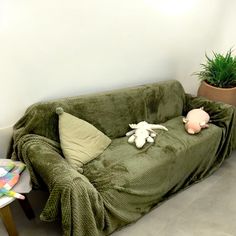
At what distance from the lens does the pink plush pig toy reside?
2.22 metres

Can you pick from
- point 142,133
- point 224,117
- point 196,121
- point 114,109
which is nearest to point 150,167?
point 142,133

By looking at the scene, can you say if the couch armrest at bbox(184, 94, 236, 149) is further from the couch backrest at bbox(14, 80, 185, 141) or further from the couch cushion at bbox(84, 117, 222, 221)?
the couch backrest at bbox(14, 80, 185, 141)

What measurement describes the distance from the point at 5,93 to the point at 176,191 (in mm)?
1528

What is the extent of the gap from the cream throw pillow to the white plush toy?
0.29 metres

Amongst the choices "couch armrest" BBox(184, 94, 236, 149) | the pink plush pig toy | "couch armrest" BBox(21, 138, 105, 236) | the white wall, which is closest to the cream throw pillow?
"couch armrest" BBox(21, 138, 105, 236)

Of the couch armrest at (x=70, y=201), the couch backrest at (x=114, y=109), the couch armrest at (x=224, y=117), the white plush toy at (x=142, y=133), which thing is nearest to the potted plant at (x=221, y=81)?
the couch armrest at (x=224, y=117)

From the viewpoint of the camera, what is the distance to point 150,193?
1.84m

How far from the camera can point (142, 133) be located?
6.98ft

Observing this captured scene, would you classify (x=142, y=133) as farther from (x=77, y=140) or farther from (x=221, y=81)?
(x=221, y=81)

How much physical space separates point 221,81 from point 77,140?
1.71m

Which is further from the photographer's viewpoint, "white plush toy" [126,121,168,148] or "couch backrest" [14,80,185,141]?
"white plush toy" [126,121,168,148]

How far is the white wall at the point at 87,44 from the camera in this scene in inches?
71.6

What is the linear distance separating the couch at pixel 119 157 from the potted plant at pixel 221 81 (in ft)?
0.69

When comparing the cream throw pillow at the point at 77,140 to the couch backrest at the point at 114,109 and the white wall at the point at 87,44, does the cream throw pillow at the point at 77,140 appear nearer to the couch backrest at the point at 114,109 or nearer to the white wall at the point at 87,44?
the couch backrest at the point at 114,109
